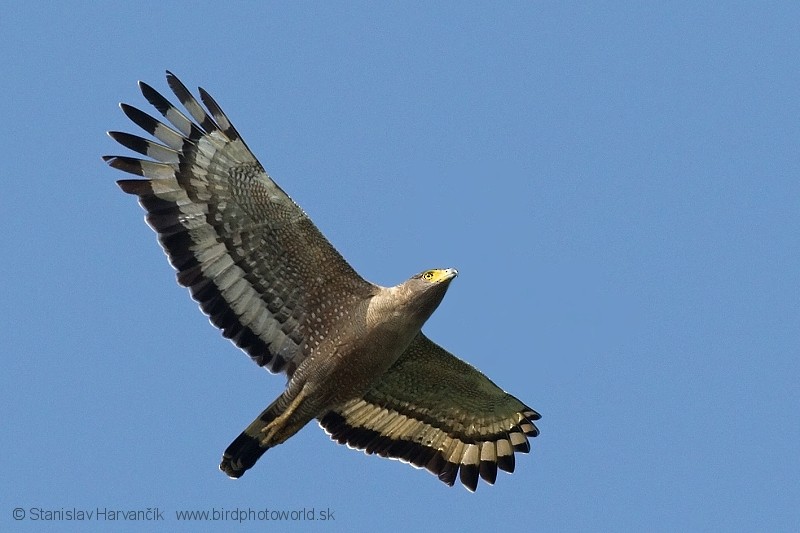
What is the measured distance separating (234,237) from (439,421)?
13.6 feet

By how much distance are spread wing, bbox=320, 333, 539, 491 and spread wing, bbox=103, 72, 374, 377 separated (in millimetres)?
1548

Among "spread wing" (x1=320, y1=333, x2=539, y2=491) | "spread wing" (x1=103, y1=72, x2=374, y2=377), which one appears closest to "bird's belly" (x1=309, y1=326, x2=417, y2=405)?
"spread wing" (x1=103, y1=72, x2=374, y2=377)

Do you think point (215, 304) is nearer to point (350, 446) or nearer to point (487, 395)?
point (350, 446)

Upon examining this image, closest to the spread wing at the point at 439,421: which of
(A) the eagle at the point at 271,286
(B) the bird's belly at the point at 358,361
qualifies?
(A) the eagle at the point at 271,286

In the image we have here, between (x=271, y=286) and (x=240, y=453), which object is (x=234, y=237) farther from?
(x=240, y=453)

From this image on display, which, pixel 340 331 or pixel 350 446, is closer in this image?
pixel 340 331

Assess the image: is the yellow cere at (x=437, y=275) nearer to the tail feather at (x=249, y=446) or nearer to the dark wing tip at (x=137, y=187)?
the tail feather at (x=249, y=446)

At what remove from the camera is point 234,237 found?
17.9 m

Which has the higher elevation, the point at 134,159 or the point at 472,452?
the point at 134,159

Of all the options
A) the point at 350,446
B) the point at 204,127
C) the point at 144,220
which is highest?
the point at 204,127

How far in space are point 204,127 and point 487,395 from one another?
551 centimetres

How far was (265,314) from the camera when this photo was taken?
720 inches

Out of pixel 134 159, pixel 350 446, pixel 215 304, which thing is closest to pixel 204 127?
pixel 134 159

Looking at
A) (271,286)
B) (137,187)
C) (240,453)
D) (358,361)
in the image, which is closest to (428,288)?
(358,361)
